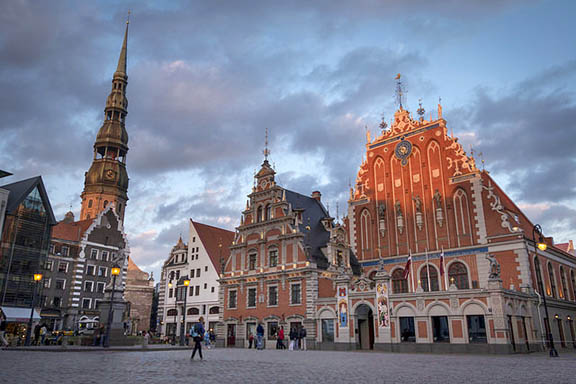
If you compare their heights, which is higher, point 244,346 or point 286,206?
point 286,206

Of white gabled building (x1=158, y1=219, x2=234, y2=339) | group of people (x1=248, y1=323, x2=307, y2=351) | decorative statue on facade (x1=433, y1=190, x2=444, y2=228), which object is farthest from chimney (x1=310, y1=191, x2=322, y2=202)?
group of people (x1=248, y1=323, x2=307, y2=351)

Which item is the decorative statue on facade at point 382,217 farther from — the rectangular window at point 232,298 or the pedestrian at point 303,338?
the rectangular window at point 232,298

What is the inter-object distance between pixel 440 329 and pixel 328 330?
29.0 feet

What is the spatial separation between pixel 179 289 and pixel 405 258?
107ft

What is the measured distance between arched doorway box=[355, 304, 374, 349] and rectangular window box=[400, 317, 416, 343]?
11.6 ft

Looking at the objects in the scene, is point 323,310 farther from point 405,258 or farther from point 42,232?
A: point 42,232

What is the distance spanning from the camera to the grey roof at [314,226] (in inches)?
1512

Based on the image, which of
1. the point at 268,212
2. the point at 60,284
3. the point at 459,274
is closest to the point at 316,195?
the point at 268,212

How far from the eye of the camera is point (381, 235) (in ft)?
124

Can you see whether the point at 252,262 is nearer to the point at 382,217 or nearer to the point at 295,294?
the point at 295,294

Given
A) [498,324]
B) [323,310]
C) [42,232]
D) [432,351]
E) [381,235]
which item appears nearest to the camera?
[498,324]

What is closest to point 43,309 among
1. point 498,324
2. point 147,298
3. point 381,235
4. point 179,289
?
point 179,289

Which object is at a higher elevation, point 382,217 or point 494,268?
point 382,217

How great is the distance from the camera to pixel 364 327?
3341cm
